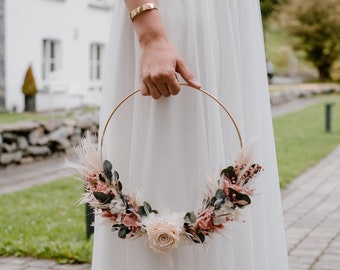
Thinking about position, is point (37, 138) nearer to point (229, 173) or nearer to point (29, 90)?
point (29, 90)

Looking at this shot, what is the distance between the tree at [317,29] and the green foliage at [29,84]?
2316 cm

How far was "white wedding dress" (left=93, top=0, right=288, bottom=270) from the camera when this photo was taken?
2207mm

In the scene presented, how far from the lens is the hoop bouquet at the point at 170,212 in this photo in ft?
6.86

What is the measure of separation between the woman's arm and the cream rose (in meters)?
0.38

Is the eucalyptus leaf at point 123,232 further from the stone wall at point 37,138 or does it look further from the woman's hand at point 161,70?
the stone wall at point 37,138

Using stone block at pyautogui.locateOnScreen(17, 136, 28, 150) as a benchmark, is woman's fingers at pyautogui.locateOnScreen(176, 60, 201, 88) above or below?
below

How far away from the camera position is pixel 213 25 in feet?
7.46

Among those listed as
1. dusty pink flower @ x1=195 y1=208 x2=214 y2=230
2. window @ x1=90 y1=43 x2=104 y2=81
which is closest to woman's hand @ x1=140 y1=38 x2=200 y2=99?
dusty pink flower @ x1=195 y1=208 x2=214 y2=230

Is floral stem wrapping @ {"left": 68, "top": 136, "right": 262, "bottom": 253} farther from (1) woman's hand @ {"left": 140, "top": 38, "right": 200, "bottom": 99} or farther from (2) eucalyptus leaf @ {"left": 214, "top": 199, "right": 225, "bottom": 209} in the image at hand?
(1) woman's hand @ {"left": 140, "top": 38, "right": 200, "bottom": 99}

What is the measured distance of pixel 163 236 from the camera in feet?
6.79

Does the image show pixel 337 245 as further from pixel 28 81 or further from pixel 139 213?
pixel 28 81

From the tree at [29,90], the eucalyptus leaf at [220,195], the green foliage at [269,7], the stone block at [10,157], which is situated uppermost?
the green foliage at [269,7]

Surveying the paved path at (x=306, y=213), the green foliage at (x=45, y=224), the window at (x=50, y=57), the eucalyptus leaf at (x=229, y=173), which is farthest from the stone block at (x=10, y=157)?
the window at (x=50, y=57)

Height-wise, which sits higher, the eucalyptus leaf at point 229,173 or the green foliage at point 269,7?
the green foliage at point 269,7
